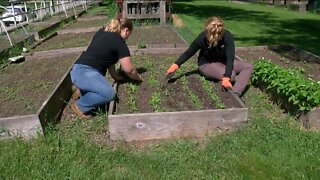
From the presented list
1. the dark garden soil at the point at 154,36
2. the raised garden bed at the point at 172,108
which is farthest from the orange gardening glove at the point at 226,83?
the dark garden soil at the point at 154,36

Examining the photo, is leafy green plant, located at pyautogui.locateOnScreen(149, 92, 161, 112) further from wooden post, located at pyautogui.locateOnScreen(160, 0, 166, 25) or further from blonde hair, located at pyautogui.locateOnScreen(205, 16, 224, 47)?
wooden post, located at pyautogui.locateOnScreen(160, 0, 166, 25)

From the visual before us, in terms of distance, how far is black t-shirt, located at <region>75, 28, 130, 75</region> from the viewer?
5.19 m

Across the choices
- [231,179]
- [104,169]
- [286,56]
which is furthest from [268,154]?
[286,56]

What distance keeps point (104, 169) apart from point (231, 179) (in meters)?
1.28

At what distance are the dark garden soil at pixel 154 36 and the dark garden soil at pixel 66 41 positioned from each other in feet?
4.42

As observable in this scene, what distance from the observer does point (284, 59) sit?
7891mm

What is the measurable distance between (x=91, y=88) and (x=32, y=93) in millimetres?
1510

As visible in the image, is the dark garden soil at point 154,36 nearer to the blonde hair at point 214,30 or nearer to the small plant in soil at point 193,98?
the small plant in soil at point 193,98

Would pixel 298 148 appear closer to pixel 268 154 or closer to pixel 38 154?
pixel 268 154

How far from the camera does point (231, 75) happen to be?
19.0 ft

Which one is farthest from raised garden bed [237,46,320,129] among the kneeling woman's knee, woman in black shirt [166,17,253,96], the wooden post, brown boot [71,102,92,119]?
the wooden post

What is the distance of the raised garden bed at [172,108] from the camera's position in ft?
14.8

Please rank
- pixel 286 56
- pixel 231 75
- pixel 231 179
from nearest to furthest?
pixel 231 179 → pixel 231 75 → pixel 286 56

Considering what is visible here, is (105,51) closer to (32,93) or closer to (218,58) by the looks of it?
(32,93)
